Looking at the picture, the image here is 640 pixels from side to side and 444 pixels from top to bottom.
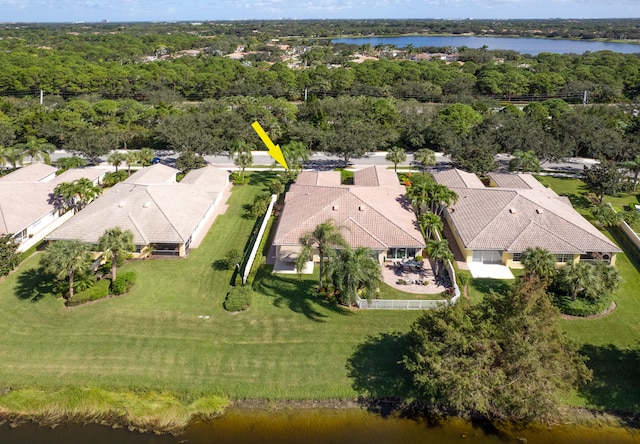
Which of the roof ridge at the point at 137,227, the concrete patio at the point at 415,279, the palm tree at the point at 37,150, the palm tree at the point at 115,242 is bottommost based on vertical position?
the palm tree at the point at 37,150

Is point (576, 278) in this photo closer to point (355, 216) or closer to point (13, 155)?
point (355, 216)

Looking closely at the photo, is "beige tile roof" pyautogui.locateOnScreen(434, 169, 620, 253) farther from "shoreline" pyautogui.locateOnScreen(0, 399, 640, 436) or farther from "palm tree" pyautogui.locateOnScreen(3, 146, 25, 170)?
"palm tree" pyautogui.locateOnScreen(3, 146, 25, 170)

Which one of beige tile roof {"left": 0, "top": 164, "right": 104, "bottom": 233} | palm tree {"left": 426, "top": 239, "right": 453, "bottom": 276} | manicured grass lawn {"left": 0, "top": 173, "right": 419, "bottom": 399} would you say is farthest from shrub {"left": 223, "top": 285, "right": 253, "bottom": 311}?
beige tile roof {"left": 0, "top": 164, "right": 104, "bottom": 233}

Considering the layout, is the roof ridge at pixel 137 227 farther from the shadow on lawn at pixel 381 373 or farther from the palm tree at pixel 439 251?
the palm tree at pixel 439 251

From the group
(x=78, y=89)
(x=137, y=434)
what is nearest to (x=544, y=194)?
(x=137, y=434)

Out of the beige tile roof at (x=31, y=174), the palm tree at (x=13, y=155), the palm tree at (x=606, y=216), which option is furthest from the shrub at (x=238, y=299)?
the palm tree at (x=13, y=155)

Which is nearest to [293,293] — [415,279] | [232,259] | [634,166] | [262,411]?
[232,259]
